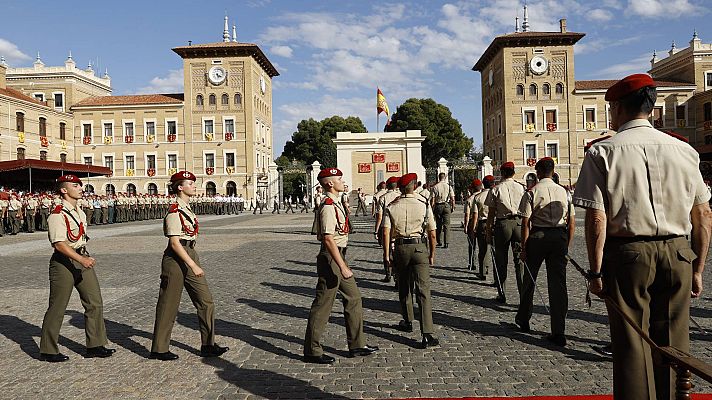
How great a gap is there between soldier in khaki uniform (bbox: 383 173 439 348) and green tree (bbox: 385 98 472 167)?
62199mm

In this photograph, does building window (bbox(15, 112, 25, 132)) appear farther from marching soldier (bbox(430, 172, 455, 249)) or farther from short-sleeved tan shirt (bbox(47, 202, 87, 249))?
short-sleeved tan shirt (bbox(47, 202, 87, 249))

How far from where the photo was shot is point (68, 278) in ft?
18.2

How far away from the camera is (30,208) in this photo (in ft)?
82.5

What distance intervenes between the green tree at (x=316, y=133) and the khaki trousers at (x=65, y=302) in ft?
228

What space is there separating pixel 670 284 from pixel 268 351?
12.6 ft

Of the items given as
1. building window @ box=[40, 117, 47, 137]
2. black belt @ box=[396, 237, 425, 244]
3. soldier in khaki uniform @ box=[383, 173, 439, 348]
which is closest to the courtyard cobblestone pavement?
soldier in khaki uniform @ box=[383, 173, 439, 348]

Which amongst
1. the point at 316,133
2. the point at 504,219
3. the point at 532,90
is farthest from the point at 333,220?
the point at 316,133

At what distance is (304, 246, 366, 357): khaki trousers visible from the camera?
5270 millimetres

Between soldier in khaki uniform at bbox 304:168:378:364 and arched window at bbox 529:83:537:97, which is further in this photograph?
arched window at bbox 529:83:537:97

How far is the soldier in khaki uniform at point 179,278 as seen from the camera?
17.6 feet

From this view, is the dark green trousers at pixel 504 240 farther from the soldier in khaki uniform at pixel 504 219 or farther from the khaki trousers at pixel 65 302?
the khaki trousers at pixel 65 302

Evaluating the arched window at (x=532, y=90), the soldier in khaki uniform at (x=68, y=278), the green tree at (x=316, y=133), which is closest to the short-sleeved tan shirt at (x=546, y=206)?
the soldier in khaki uniform at (x=68, y=278)

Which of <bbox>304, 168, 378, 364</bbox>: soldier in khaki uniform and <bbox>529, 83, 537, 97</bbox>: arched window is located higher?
<bbox>529, 83, 537, 97</bbox>: arched window

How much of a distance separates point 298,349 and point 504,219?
3.27 metres
